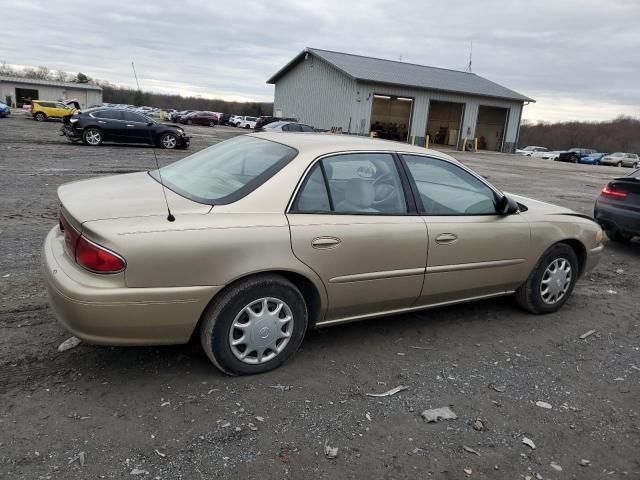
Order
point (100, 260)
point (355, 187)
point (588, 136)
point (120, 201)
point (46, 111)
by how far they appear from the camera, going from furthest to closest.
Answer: point (588, 136), point (46, 111), point (355, 187), point (120, 201), point (100, 260)

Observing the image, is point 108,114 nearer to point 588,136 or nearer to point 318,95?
point 318,95

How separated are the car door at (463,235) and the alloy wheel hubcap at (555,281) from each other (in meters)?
0.36

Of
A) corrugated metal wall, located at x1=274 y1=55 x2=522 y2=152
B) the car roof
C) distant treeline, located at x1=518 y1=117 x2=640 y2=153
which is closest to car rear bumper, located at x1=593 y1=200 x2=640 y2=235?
the car roof

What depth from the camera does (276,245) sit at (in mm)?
3250

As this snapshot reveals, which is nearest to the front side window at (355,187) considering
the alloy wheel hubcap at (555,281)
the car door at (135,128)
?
the alloy wheel hubcap at (555,281)

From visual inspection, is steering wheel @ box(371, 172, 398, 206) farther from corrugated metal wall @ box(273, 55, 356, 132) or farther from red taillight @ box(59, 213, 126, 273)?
corrugated metal wall @ box(273, 55, 356, 132)

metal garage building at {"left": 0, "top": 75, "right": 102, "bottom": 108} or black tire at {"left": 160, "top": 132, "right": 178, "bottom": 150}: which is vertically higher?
metal garage building at {"left": 0, "top": 75, "right": 102, "bottom": 108}

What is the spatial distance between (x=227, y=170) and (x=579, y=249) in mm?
3472

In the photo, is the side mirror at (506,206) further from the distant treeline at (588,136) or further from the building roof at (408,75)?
the distant treeline at (588,136)

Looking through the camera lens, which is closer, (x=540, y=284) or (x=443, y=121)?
(x=540, y=284)

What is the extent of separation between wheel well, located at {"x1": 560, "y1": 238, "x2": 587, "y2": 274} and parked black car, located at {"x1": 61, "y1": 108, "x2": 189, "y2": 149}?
16.8 m

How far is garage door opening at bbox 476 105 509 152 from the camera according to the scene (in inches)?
1590

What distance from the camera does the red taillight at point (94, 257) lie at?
9.43 ft

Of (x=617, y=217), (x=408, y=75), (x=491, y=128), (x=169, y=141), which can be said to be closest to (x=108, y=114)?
(x=169, y=141)
